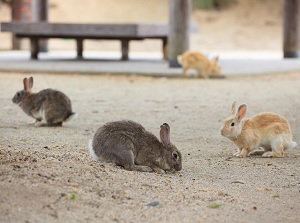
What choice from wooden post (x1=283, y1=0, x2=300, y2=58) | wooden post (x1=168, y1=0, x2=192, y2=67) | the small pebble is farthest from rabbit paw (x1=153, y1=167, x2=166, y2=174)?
wooden post (x1=283, y1=0, x2=300, y2=58)

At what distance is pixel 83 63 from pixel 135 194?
11005 millimetres

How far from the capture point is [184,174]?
579cm

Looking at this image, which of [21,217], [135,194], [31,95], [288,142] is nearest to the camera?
[21,217]

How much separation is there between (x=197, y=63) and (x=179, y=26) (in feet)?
3.47

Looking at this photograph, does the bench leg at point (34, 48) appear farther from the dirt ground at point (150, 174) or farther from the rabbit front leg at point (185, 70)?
the rabbit front leg at point (185, 70)

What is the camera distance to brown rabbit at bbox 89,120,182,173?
18.3 ft

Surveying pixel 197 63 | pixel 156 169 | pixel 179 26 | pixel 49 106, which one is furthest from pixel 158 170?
pixel 179 26

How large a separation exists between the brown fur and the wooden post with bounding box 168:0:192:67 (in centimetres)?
76

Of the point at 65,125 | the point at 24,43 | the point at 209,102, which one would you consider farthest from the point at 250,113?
the point at 24,43

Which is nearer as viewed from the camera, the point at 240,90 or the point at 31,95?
the point at 31,95

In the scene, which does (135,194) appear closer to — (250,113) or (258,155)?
(258,155)

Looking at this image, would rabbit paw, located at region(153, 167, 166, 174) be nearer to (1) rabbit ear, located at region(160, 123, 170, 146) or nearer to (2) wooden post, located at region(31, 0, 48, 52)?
(1) rabbit ear, located at region(160, 123, 170, 146)

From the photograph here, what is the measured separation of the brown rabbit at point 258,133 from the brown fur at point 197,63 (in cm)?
650

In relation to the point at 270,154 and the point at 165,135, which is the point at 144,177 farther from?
the point at 270,154
